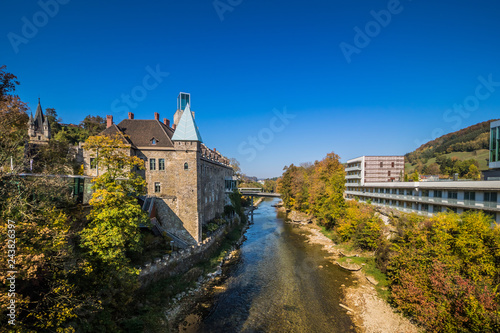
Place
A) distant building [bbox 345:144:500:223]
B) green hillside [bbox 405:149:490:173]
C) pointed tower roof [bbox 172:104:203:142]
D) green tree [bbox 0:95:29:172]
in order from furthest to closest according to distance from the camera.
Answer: green hillside [bbox 405:149:490:173], pointed tower roof [bbox 172:104:203:142], distant building [bbox 345:144:500:223], green tree [bbox 0:95:29:172]

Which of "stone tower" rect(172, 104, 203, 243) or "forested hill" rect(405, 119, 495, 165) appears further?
"forested hill" rect(405, 119, 495, 165)

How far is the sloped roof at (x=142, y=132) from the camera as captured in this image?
30141mm

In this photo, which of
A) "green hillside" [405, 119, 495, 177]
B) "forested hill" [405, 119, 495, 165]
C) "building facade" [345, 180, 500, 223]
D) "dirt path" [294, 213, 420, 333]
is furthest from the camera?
"forested hill" [405, 119, 495, 165]

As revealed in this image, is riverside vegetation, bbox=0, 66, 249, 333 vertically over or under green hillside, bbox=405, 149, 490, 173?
under

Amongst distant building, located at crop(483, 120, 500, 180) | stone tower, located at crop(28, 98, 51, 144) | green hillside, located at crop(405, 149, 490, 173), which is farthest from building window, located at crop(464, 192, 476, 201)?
stone tower, located at crop(28, 98, 51, 144)

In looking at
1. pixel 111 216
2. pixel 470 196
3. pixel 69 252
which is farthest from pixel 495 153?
pixel 69 252

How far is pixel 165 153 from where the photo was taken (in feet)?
99.2

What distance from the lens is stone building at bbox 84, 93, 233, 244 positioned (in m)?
28.3

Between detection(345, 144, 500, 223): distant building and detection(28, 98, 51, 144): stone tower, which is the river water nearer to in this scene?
detection(345, 144, 500, 223): distant building

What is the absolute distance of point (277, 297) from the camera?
2231cm

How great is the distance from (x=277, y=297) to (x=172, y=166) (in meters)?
20.5

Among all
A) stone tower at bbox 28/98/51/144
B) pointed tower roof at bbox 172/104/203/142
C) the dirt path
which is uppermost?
stone tower at bbox 28/98/51/144

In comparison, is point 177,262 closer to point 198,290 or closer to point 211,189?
point 198,290

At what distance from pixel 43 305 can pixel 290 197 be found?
65277 mm
